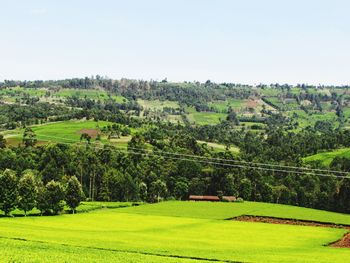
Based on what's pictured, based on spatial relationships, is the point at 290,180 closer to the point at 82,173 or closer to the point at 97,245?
the point at 82,173

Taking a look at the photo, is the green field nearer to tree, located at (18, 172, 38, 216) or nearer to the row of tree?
the row of tree

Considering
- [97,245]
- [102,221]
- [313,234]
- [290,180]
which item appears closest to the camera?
[97,245]

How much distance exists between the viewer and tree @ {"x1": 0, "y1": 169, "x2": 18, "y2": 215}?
101m

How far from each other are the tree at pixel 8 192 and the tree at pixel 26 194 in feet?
5.64

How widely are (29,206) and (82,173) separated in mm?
70782

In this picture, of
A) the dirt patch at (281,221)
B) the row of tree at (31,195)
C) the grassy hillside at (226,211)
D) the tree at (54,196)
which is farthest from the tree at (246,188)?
the tree at (54,196)

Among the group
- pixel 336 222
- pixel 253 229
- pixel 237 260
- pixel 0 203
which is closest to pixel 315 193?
pixel 336 222

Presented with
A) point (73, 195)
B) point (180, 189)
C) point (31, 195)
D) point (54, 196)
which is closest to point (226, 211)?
point (73, 195)

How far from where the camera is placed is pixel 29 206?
10600cm

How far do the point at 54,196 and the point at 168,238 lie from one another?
1751 inches

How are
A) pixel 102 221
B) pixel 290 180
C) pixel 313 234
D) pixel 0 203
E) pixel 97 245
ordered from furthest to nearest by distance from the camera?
1. pixel 290 180
2. pixel 0 203
3. pixel 102 221
4. pixel 313 234
5. pixel 97 245

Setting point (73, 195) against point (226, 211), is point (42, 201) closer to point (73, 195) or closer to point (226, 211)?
point (73, 195)

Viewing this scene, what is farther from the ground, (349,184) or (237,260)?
(237,260)

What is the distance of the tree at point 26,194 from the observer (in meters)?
105
